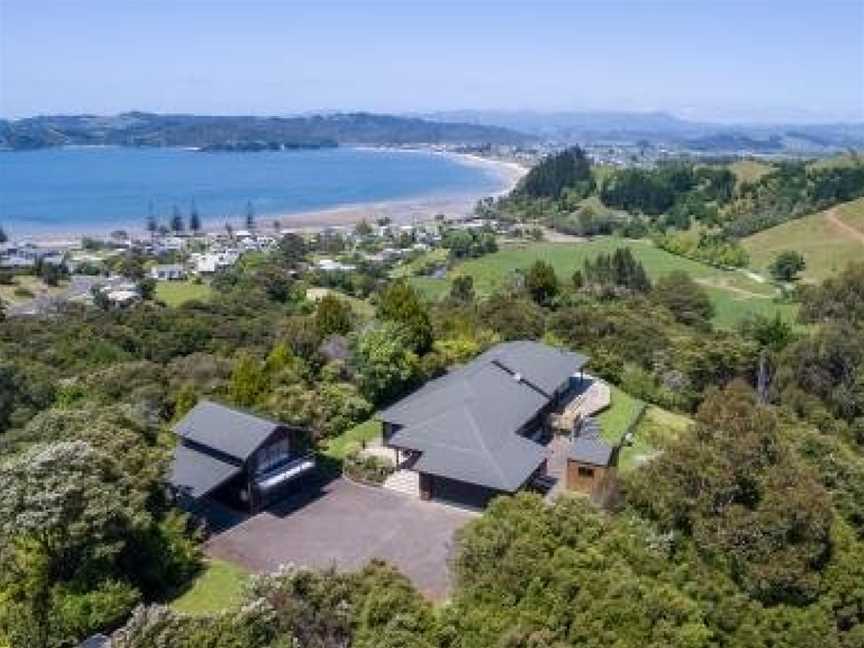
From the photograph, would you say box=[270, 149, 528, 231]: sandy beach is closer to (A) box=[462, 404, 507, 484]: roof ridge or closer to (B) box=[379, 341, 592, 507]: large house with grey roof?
(B) box=[379, 341, 592, 507]: large house with grey roof

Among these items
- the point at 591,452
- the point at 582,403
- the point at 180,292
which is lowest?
the point at 180,292

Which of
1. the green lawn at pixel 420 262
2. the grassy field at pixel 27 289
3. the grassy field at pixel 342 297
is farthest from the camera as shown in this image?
the green lawn at pixel 420 262

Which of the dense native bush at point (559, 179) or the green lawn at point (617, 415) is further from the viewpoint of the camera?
the dense native bush at point (559, 179)

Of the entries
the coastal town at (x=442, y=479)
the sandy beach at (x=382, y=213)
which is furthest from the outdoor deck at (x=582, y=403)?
the sandy beach at (x=382, y=213)

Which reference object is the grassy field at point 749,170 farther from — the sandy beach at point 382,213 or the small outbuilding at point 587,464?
the small outbuilding at point 587,464

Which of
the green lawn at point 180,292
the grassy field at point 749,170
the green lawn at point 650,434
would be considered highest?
the green lawn at point 650,434

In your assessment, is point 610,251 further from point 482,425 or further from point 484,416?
point 482,425

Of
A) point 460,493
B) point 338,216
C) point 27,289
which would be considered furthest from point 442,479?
point 338,216
